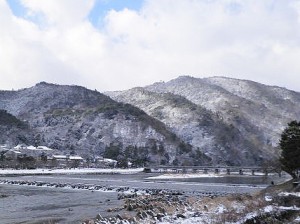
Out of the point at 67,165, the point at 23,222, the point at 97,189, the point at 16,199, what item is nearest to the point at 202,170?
the point at 67,165

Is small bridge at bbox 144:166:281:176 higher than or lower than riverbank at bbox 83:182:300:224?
higher

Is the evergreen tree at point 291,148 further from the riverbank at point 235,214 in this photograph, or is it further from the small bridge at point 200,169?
the small bridge at point 200,169

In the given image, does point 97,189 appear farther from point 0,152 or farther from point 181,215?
point 0,152

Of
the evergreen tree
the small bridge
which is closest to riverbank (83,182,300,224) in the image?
the evergreen tree

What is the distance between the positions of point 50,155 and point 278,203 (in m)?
159

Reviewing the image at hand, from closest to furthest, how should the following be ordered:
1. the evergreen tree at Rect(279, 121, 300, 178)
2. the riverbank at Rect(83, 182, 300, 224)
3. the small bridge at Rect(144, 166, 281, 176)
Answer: the riverbank at Rect(83, 182, 300, 224)
the evergreen tree at Rect(279, 121, 300, 178)
the small bridge at Rect(144, 166, 281, 176)

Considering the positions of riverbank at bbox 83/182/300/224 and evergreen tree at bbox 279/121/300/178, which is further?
evergreen tree at bbox 279/121/300/178

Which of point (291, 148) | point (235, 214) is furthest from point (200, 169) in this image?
point (235, 214)

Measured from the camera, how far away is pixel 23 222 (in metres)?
30.3

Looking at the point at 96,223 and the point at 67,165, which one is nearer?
the point at 96,223

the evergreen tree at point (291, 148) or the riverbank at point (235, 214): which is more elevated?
the evergreen tree at point (291, 148)

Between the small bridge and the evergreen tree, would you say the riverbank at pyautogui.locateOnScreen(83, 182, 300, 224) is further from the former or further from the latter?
the small bridge

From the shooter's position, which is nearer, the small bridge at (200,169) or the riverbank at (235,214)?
the riverbank at (235,214)

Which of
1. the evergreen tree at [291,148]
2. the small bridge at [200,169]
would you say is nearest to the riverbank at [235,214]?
the evergreen tree at [291,148]
